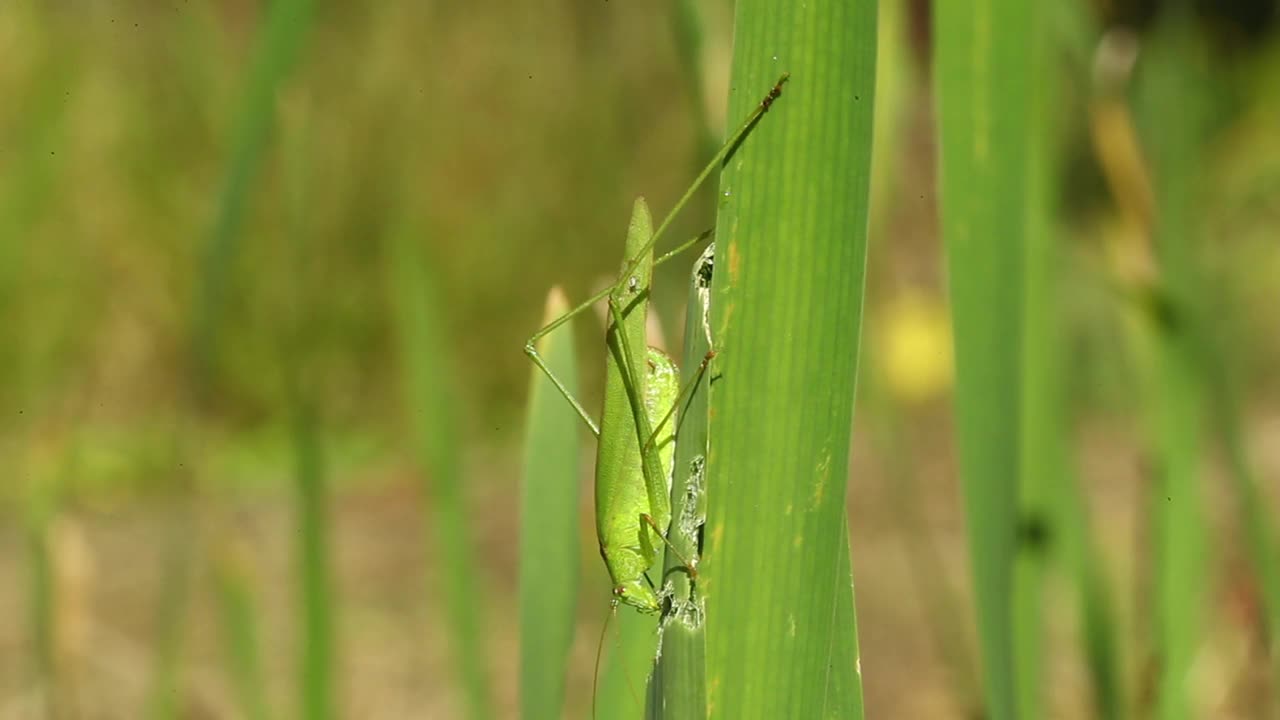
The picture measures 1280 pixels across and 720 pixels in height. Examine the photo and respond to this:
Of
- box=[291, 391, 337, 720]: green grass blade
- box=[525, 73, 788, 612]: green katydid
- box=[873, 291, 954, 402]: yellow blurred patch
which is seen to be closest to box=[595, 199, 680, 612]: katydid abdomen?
box=[525, 73, 788, 612]: green katydid

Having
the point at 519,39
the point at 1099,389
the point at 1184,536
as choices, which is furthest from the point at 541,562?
the point at 519,39

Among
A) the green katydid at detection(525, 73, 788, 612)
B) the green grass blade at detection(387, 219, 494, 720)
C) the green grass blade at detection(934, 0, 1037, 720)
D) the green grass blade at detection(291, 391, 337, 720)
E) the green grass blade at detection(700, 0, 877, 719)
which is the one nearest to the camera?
the green grass blade at detection(700, 0, 877, 719)

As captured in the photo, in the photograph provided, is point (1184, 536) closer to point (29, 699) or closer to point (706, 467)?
point (706, 467)

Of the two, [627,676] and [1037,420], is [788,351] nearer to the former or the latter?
[627,676]

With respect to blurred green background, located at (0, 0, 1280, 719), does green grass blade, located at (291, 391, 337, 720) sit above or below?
below

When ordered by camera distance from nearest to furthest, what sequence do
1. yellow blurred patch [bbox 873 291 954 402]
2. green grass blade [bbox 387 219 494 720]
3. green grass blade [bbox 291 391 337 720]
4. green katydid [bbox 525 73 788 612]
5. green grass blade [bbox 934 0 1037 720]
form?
green grass blade [bbox 934 0 1037 720], green katydid [bbox 525 73 788 612], green grass blade [bbox 291 391 337 720], green grass blade [bbox 387 219 494 720], yellow blurred patch [bbox 873 291 954 402]

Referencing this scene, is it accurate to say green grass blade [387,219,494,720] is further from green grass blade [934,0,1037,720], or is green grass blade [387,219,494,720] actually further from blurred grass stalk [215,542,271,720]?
green grass blade [934,0,1037,720]

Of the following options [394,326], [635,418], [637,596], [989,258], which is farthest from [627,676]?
[394,326]

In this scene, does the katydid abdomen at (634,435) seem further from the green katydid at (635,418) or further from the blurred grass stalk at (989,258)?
the blurred grass stalk at (989,258)
